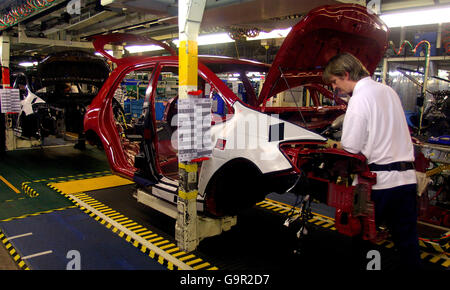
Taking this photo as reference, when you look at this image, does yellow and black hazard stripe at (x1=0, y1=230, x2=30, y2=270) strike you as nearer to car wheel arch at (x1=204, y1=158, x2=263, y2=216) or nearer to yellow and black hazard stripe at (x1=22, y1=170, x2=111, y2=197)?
yellow and black hazard stripe at (x1=22, y1=170, x2=111, y2=197)

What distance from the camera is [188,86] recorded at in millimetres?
3090

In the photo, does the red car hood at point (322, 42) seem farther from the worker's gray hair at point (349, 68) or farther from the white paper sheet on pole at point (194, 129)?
the white paper sheet on pole at point (194, 129)

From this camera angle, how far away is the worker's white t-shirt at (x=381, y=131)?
2.30m

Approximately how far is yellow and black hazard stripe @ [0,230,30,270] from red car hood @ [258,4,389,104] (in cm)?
254

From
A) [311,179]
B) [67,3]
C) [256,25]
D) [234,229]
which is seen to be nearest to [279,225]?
[234,229]

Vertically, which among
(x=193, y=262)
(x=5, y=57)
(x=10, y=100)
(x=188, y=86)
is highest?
(x=5, y=57)

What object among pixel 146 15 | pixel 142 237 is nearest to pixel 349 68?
pixel 142 237

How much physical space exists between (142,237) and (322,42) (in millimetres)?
2640

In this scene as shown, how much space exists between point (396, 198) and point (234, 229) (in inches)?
85.3

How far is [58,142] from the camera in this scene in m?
10.1

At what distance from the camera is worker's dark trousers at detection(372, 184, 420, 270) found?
90.4 inches

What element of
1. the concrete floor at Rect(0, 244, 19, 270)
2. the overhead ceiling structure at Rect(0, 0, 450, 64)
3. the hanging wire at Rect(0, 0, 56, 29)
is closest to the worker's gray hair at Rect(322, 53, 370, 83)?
the overhead ceiling structure at Rect(0, 0, 450, 64)

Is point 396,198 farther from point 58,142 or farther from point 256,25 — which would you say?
point 58,142

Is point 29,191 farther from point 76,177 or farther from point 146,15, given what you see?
point 146,15
